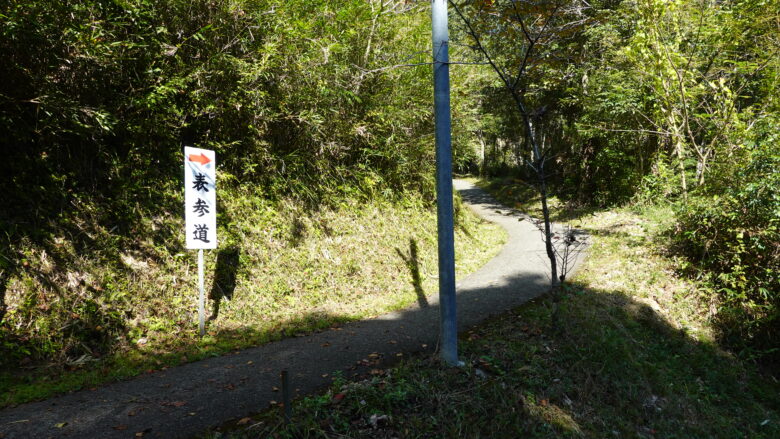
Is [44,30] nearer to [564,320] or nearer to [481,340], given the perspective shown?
[481,340]

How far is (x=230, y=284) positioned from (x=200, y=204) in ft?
4.79

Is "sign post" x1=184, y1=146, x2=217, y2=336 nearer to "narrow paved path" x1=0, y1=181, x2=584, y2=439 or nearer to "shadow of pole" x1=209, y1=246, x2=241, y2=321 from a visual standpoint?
"shadow of pole" x1=209, y1=246, x2=241, y2=321

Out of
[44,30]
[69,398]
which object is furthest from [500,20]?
[69,398]

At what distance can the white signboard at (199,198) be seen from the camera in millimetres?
4848

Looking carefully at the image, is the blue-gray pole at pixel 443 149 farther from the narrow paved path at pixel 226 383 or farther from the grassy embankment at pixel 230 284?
the grassy embankment at pixel 230 284

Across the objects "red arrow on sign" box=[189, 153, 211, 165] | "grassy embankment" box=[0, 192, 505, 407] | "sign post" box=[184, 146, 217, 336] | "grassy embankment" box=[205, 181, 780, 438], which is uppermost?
"red arrow on sign" box=[189, 153, 211, 165]

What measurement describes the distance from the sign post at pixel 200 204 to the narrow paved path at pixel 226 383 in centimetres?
125

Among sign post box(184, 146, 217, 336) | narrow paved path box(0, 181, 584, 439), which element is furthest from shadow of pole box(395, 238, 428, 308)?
sign post box(184, 146, 217, 336)

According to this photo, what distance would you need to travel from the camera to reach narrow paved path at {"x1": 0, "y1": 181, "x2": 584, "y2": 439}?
299cm

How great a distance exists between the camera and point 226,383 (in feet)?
12.1

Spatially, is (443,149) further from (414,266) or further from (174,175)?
(414,266)

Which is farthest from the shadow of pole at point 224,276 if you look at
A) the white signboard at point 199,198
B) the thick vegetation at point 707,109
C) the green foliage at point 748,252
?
the green foliage at point 748,252

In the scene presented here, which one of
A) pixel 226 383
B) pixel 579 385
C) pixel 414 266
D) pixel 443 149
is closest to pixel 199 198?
pixel 226 383

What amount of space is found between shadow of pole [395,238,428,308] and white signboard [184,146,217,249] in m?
3.67
